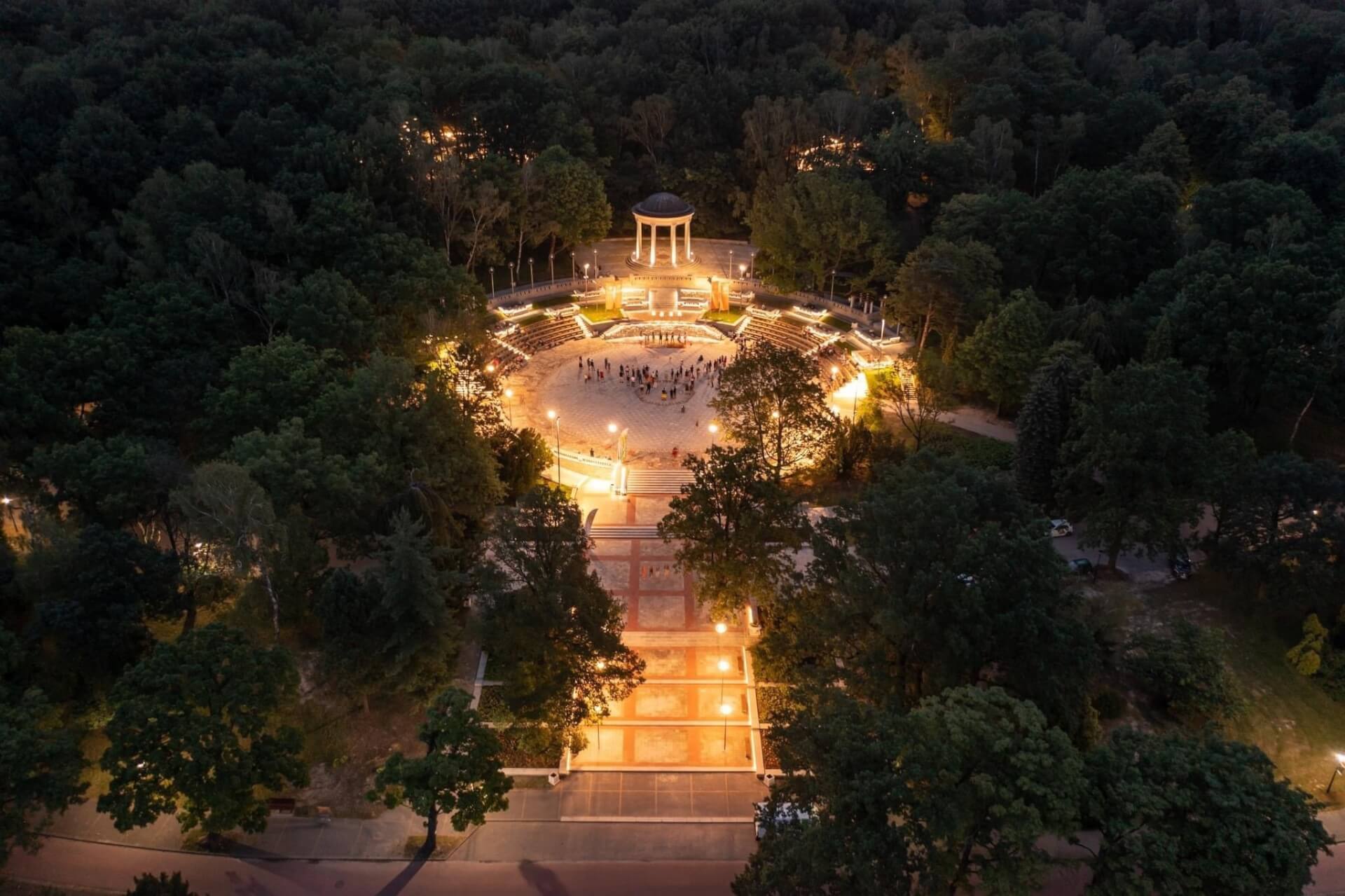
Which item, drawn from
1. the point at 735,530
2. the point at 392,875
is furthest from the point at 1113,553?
the point at 392,875

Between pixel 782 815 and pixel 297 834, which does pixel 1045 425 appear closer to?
pixel 782 815

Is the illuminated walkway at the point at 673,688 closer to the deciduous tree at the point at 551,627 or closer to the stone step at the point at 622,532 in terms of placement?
the stone step at the point at 622,532

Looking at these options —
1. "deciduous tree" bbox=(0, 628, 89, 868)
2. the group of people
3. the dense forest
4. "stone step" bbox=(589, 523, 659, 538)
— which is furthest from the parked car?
the group of people

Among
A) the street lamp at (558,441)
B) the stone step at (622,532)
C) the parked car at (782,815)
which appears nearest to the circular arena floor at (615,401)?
the street lamp at (558,441)

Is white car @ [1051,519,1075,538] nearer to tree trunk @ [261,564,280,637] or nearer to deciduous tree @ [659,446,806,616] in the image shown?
deciduous tree @ [659,446,806,616]

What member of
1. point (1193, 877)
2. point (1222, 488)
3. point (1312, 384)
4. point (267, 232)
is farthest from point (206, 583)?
point (1312, 384)

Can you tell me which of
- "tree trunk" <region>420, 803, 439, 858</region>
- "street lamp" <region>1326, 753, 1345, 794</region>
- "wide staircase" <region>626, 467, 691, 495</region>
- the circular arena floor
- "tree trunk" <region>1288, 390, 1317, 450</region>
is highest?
"tree trunk" <region>1288, 390, 1317, 450</region>

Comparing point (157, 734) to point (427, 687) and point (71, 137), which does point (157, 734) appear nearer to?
point (427, 687)
